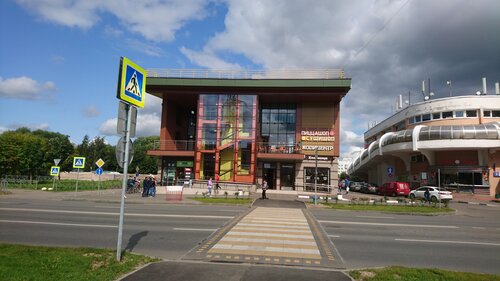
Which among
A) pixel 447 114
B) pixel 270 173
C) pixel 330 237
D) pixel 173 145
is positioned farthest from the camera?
pixel 447 114

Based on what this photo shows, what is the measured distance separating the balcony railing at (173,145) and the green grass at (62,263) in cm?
3170

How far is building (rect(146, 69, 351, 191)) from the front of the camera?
37.1 meters

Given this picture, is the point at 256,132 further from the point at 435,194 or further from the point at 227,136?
the point at 435,194

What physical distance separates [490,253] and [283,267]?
660 cm

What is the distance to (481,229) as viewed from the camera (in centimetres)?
1479

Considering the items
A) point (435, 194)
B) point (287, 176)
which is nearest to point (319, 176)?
point (287, 176)

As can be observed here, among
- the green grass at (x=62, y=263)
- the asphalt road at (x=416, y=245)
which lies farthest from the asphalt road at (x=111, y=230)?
the asphalt road at (x=416, y=245)

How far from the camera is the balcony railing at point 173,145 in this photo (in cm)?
4025

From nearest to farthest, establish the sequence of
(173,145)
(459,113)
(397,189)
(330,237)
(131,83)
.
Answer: (131,83), (330,237), (397,189), (173,145), (459,113)

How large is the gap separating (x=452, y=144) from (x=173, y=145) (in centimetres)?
3327

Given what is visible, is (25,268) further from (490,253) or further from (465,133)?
(465,133)

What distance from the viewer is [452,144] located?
39.2 meters

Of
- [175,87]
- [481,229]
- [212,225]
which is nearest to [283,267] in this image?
[212,225]

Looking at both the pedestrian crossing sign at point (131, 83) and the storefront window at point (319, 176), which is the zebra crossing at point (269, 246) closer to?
the pedestrian crossing sign at point (131, 83)
